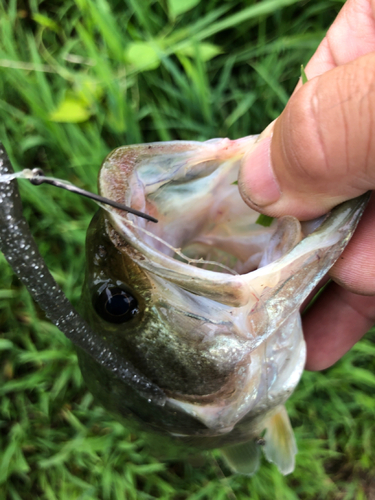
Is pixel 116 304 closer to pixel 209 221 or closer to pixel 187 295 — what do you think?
pixel 187 295

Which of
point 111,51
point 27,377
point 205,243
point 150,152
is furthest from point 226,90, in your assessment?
point 27,377

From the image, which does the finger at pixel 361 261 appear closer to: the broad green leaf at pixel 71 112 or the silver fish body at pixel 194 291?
the silver fish body at pixel 194 291

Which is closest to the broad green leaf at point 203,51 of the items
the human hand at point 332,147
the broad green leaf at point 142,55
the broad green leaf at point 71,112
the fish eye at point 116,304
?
the broad green leaf at point 142,55

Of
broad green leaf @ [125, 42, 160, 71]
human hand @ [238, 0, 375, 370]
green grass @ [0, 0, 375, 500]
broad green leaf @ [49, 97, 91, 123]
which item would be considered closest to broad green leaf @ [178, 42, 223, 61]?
green grass @ [0, 0, 375, 500]

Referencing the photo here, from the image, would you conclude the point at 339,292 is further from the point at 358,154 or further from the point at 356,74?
the point at 356,74

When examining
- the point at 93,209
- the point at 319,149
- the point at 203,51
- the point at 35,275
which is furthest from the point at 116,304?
the point at 203,51
